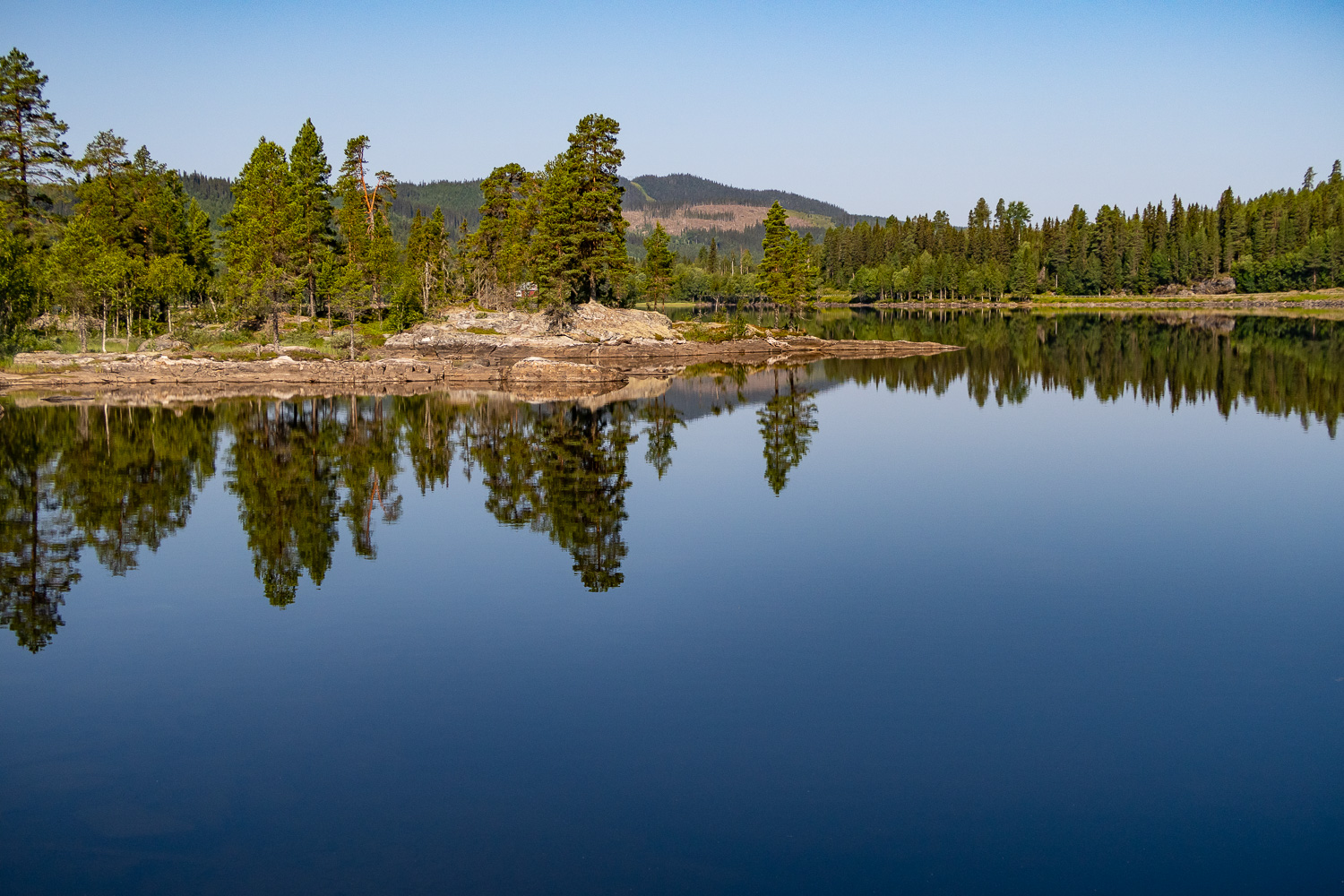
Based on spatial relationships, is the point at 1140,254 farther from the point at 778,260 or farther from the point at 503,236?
the point at 503,236

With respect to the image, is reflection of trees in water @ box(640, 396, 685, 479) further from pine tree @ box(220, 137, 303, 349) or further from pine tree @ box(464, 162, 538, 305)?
pine tree @ box(464, 162, 538, 305)

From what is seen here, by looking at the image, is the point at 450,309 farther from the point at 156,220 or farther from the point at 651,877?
the point at 651,877

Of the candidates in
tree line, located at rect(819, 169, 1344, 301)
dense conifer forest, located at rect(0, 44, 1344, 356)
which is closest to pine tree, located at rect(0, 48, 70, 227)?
dense conifer forest, located at rect(0, 44, 1344, 356)

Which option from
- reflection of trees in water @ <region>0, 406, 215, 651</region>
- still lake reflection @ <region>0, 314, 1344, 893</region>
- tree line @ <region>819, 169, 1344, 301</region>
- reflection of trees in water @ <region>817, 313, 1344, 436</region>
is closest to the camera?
still lake reflection @ <region>0, 314, 1344, 893</region>

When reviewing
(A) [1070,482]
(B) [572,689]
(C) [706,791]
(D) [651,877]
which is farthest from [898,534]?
(D) [651,877]

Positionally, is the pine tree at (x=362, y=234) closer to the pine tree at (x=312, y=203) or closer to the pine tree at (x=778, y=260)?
the pine tree at (x=312, y=203)

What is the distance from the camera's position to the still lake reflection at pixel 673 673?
448 inches

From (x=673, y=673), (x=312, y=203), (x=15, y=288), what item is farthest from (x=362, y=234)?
(x=673, y=673)

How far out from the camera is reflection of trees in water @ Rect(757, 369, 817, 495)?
34.2 metres

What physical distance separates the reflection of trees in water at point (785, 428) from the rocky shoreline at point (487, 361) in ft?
38.1

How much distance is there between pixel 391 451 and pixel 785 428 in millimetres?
16655

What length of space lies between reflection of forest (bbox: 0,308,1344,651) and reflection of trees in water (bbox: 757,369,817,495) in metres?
0.16

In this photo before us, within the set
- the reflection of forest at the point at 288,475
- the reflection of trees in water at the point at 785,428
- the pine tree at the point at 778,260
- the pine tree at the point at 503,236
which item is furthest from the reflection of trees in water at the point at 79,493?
the pine tree at the point at 778,260

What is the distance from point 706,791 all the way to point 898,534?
1344cm
